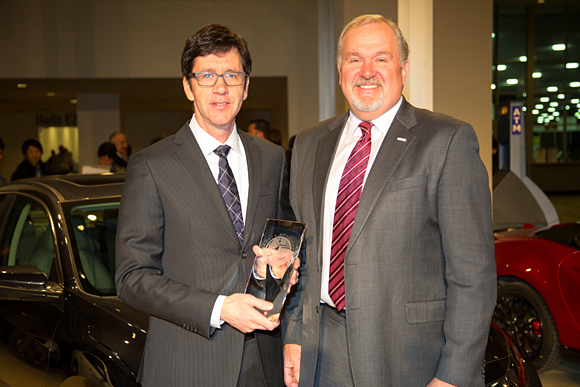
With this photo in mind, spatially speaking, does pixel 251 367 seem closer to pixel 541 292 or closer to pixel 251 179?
pixel 251 179

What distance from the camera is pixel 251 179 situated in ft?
5.86

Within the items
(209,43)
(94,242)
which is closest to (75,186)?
(94,242)

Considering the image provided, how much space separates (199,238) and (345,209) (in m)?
0.48

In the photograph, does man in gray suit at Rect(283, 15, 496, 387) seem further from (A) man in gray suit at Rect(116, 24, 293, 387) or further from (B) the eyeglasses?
(B) the eyeglasses

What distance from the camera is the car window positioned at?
2803mm

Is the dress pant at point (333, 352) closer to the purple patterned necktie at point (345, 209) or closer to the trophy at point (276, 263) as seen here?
the purple patterned necktie at point (345, 209)

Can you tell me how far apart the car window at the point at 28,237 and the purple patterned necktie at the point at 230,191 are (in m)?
1.38

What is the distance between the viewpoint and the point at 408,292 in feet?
5.33

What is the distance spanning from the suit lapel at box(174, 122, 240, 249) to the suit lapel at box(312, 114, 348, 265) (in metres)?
0.31

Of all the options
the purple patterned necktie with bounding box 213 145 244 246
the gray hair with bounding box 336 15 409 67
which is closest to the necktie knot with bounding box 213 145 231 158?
the purple patterned necktie with bounding box 213 145 244 246

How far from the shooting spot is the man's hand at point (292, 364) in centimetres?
191

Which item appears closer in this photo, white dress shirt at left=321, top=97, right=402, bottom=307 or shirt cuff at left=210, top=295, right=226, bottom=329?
shirt cuff at left=210, top=295, right=226, bottom=329

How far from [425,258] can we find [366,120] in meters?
0.52

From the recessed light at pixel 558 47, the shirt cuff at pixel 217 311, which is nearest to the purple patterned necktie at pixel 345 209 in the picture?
the shirt cuff at pixel 217 311
